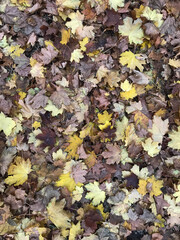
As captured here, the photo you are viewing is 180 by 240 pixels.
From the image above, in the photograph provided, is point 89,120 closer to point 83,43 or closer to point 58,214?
point 83,43

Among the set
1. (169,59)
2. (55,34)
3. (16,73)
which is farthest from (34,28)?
(169,59)

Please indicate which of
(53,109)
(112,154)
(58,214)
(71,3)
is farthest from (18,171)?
A: (71,3)

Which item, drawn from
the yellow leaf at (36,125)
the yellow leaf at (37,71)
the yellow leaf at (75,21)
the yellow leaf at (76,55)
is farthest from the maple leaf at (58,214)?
the yellow leaf at (75,21)

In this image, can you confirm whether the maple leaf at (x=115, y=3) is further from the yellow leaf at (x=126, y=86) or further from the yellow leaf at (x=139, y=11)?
the yellow leaf at (x=126, y=86)

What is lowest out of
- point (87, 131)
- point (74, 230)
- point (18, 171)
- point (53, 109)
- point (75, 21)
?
point (74, 230)

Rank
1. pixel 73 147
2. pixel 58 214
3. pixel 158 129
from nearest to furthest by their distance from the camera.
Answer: pixel 58 214, pixel 73 147, pixel 158 129

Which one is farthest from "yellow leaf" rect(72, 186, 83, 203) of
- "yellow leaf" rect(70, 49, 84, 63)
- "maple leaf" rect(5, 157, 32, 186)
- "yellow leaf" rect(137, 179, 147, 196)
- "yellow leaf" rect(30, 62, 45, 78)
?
"yellow leaf" rect(70, 49, 84, 63)
